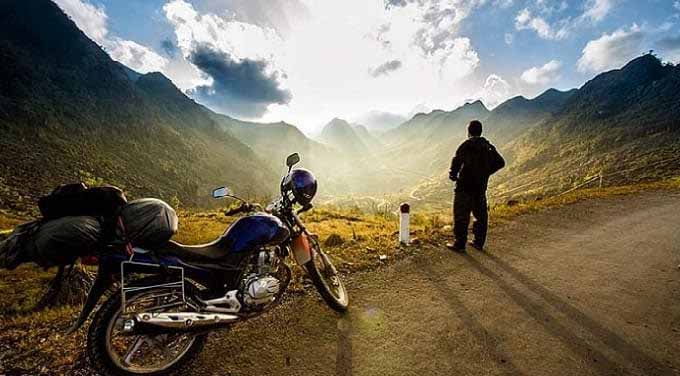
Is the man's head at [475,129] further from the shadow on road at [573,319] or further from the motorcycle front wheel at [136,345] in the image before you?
the motorcycle front wheel at [136,345]

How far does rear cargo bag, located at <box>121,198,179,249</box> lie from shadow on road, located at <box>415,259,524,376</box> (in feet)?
11.0

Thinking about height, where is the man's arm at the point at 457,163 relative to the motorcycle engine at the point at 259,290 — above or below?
above

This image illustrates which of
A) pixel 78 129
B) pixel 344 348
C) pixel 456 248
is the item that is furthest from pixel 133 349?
pixel 78 129

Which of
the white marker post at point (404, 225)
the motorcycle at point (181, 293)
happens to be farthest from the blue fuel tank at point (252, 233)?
the white marker post at point (404, 225)

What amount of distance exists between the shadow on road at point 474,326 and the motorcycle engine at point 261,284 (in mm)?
2320

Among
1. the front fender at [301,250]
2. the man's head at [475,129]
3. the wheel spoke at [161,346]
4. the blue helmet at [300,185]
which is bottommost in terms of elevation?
the wheel spoke at [161,346]

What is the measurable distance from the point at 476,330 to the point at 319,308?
6.33 ft

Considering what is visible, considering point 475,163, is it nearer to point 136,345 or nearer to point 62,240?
point 136,345

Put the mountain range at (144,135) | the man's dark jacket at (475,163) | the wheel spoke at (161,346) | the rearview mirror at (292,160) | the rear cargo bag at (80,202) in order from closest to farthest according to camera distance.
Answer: the rear cargo bag at (80,202) < the wheel spoke at (161,346) < the rearview mirror at (292,160) < the man's dark jacket at (475,163) < the mountain range at (144,135)

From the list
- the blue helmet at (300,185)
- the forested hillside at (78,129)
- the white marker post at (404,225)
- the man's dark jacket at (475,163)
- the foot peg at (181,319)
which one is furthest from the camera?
the forested hillside at (78,129)

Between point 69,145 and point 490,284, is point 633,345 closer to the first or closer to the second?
point 490,284

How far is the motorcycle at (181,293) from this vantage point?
250cm

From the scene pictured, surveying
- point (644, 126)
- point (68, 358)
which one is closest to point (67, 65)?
point (68, 358)

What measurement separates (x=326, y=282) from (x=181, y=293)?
1.88 metres
